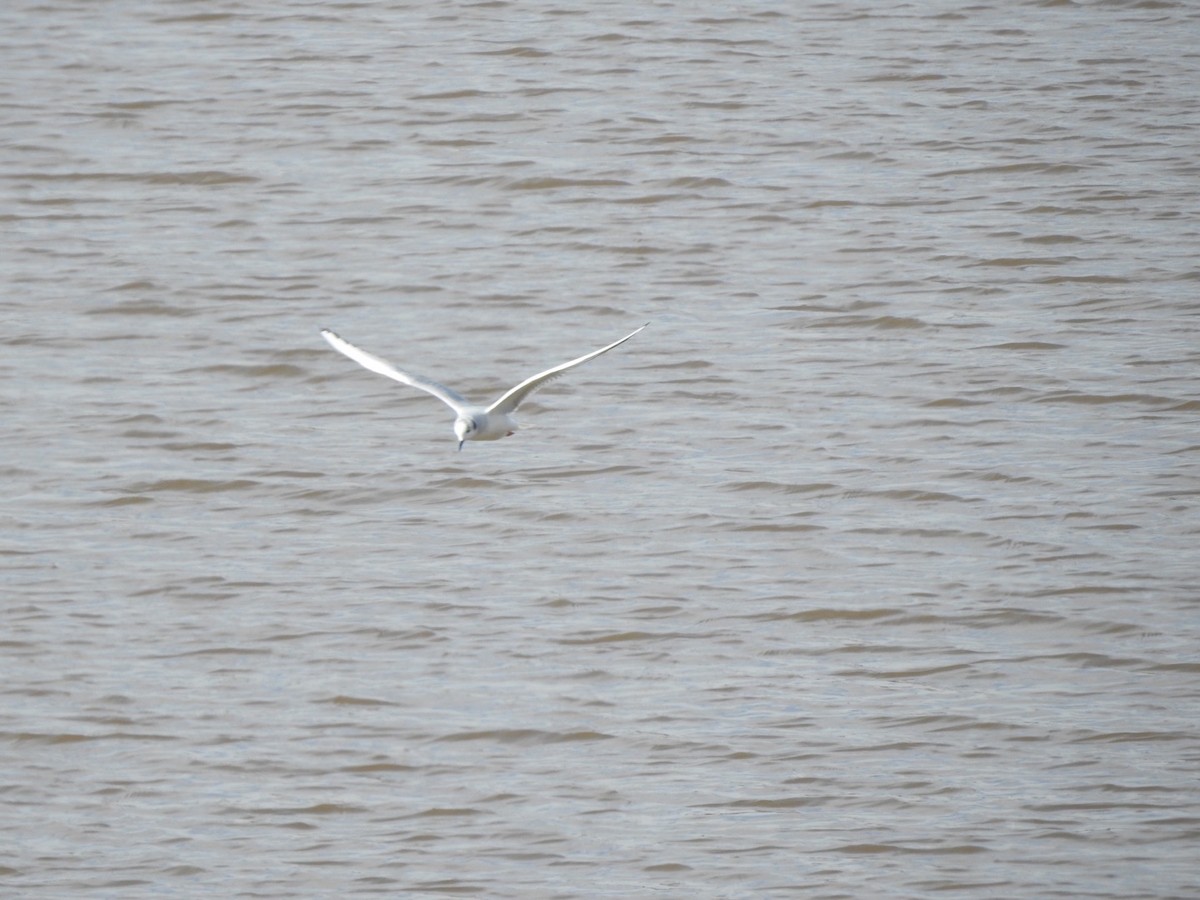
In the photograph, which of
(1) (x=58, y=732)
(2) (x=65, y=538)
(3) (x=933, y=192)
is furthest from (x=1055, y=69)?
(1) (x=58, y=732)

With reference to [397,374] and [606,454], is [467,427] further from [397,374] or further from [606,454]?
[606,454]

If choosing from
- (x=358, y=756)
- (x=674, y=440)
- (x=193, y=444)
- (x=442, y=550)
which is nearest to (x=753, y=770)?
(x=358, y=756)

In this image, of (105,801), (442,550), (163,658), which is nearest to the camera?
(105,801)

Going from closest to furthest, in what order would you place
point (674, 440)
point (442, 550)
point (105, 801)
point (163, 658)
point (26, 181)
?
point (105, 801) → point (163, 658) → point (442, 550) → point (674, 440) → point (26, 181)

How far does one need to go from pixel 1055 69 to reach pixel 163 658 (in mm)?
8111

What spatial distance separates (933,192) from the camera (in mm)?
12883

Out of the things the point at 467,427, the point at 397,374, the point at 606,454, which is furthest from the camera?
the point at 606,454

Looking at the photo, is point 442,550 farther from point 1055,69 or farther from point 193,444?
point 1055,69

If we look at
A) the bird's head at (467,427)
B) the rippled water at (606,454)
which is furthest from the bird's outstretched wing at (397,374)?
the rippled water at (606,454)

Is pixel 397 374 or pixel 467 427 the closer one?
pixel 467 427

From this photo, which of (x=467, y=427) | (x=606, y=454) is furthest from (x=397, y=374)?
(x=606, y=454)

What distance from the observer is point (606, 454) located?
1012cm

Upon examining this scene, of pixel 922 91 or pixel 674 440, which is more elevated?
pixel 922 91

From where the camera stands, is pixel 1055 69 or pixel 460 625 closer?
pixel 460 625
